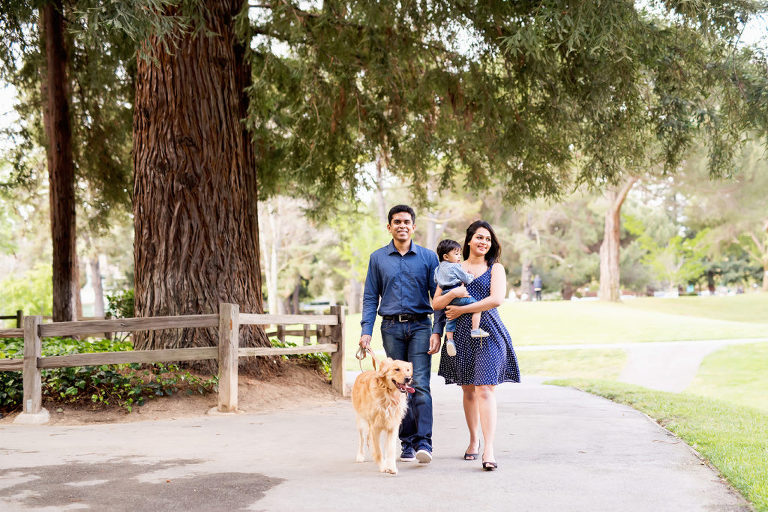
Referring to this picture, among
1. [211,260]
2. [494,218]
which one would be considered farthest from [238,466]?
[494,218]

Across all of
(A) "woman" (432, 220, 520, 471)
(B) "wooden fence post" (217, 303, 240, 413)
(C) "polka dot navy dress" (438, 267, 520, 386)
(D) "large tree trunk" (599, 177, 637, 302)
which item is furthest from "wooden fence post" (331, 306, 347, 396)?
(D) "large tree trunk" (599, 177, 637, 302)

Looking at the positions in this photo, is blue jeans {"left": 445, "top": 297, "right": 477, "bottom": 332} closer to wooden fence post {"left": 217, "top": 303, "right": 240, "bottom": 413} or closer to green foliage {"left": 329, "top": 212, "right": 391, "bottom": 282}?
wooden fence post {"left": 217, "top": 303, "right": 240, "bottom": 413}

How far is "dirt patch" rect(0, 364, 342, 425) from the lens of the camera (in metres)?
9.44

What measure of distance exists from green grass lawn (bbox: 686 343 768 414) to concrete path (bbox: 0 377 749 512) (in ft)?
36.9

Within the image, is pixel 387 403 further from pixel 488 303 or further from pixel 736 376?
pixel 736 376

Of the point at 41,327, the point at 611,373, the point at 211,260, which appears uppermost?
the point at 211,260

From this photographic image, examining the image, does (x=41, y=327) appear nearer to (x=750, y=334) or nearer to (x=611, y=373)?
(x=611, y=373)

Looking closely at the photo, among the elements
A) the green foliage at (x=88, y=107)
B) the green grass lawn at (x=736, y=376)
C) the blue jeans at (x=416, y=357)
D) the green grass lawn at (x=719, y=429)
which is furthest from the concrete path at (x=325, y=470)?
the green grass lawn at (x=736, y=376)

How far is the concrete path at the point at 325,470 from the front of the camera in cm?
522

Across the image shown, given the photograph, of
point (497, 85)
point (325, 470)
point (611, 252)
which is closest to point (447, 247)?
point (325, 470)

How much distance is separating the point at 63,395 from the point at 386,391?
5360 mm

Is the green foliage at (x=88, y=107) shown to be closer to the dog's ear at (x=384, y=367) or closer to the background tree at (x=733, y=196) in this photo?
the dog's ear at (x=384, y=367)

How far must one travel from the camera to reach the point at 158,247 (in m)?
10.9

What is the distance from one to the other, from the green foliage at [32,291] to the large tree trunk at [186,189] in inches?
1406
